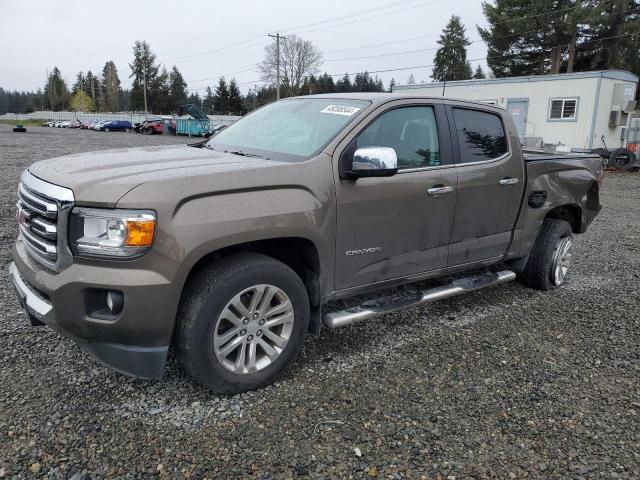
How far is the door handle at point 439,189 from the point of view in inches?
147

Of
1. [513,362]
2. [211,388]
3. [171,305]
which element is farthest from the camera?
[513,362]

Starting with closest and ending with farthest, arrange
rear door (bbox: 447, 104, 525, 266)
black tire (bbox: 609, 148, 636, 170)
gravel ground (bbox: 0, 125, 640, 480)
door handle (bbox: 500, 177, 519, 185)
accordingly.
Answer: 1. gravel ground (bbox: 0, 125, 640, 480)
2. rear door (bbox: 447, 104, 525, 266)
3. door handle (bbox: 500, 177, 519, 185)
4. black tire (bbox: 609, 148, 636, 170)

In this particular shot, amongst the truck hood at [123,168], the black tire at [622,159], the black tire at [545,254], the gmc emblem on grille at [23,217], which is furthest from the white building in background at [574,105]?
the gmc emblem on grille at [23,217]

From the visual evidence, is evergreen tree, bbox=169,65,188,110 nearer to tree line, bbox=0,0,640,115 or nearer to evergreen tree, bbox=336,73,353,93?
tree line, bbox=0,0,640,115

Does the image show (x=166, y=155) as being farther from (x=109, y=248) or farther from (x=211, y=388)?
(x=211, y=388)

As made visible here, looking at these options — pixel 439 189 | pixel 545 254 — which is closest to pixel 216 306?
pixel 439 189

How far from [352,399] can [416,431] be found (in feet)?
1.46

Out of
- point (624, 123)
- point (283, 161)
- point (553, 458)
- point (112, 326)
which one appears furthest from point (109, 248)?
point (624, 123)

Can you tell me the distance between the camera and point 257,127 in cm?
407

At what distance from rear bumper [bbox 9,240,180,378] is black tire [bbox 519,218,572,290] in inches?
147

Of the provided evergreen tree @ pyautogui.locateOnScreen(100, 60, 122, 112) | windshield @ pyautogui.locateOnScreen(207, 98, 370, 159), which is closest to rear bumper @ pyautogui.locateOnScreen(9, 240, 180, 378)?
windshield @ pyautogui.locateOnScreen(207, 98, 370, 159)

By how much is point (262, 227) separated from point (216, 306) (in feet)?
1.65

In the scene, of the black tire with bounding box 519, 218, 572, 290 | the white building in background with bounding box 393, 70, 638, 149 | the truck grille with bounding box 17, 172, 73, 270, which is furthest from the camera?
the white building in background with bounding box 393, 70, 638, 149

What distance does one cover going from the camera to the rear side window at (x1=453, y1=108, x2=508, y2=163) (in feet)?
13.6
